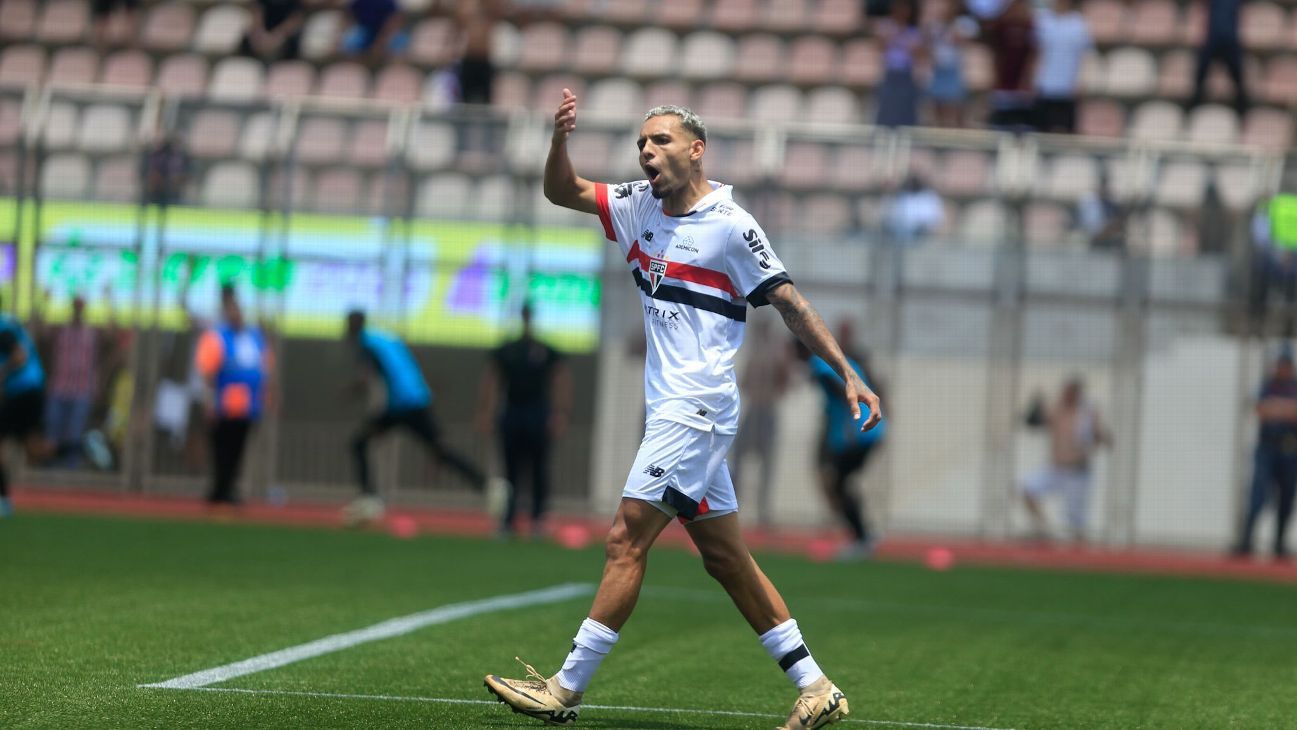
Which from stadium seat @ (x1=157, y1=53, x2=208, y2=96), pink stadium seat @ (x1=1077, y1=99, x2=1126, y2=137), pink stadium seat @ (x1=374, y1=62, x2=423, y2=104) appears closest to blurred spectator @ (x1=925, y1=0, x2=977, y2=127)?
pink stadium seat @ (x1=1077, y1=99, x2=1126, y2=137)

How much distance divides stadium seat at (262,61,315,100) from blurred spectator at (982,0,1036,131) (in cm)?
890

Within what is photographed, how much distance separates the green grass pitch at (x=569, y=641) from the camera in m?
6.92

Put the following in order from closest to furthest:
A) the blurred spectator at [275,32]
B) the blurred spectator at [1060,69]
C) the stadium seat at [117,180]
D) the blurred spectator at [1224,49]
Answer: the stadium seat at [117,180], the blurred spectator at [1060,69], the blurred spectator at [1224,49], the blurred spectator at [275,32]

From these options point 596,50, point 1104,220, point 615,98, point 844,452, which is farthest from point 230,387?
point 596,50

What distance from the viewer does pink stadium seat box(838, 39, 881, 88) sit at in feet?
83.7

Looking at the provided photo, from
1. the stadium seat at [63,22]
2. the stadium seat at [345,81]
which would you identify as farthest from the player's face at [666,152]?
the stadium seat at [63,22]

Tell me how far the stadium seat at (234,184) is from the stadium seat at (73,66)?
258 inches

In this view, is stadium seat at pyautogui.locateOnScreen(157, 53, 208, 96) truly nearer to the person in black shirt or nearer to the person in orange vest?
the person in orange vest

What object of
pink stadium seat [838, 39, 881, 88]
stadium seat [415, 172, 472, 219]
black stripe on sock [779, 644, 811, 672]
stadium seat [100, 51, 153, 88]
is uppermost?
pink stadium seat [838, 39, 881, 88]

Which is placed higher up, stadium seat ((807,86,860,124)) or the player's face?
stadium seat ((807,86,860,124))

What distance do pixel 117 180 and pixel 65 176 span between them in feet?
1.78

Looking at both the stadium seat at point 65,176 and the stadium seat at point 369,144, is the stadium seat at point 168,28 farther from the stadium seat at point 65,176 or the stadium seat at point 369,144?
the stadium seat at point 369,144

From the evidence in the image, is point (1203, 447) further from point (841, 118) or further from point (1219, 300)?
point (841, 118)

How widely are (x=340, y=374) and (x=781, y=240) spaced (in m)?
4.97
